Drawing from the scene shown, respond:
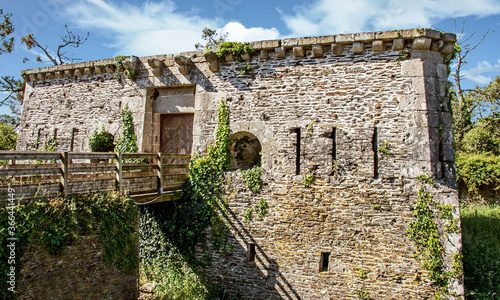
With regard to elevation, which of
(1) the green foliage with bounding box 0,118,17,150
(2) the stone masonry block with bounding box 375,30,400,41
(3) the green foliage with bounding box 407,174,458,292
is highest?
(2) the stone masonry block with bounding box 375,30,400,41

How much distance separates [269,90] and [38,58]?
51.7 ft

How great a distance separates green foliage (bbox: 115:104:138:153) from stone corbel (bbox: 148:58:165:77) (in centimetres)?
142

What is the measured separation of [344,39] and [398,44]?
1.20 metres

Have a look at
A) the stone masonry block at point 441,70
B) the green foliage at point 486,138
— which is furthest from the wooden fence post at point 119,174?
the green foliage at point 486,138

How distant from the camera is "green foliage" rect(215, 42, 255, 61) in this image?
28.8ft

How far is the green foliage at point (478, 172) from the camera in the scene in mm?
13484

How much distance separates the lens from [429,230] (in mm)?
7395

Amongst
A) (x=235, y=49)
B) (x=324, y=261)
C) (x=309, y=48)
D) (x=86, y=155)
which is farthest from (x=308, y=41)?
(x=86, y=155)

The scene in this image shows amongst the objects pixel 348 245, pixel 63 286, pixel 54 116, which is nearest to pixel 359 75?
pixel 348 245

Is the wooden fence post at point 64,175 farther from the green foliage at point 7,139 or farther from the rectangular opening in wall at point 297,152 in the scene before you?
the green foliage at point 7,139

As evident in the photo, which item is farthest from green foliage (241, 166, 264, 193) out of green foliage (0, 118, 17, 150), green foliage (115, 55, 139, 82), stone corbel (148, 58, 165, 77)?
green foliage (0, 118, 17, 150)

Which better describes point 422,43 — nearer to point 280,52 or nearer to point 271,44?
point 280,52

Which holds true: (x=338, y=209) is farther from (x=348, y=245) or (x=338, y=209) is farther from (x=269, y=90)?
(x=269, y=90)

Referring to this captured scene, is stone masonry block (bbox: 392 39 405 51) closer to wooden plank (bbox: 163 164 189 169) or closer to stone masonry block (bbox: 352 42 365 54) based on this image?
stone masonry block (bbox: 352 42 365 54)
